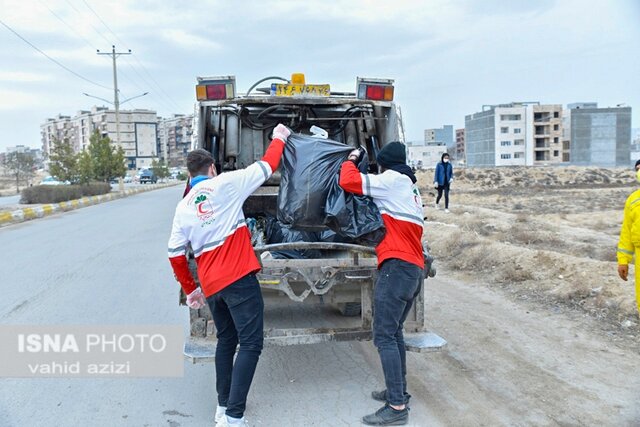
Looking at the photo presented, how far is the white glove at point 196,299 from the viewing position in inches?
146

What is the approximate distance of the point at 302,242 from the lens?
A: 425 cm

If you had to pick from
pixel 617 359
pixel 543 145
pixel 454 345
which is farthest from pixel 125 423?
pixel 543 145

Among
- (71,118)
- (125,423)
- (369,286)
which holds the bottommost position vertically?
(125,423)

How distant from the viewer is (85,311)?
20.7ft

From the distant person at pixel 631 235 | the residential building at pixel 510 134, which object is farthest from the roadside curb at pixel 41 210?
the residential building at pixel 510 134

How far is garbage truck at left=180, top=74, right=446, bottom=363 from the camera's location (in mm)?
3984

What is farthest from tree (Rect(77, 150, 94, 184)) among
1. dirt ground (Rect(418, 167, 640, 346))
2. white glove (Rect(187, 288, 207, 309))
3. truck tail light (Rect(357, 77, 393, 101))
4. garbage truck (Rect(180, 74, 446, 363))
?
white glove (Rect(187, 288, 207, 309))

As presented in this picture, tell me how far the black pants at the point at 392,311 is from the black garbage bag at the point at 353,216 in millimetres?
249

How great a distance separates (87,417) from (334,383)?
70.7 inches

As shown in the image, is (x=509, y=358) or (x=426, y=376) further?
(x=509, y=358)

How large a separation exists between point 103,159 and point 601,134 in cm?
7388

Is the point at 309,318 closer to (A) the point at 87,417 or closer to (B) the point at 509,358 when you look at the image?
(B) the point at 509,358

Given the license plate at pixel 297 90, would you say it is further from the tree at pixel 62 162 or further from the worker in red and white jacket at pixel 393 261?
the tree at pixel 62 162

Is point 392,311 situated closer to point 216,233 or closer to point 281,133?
point 216,233
